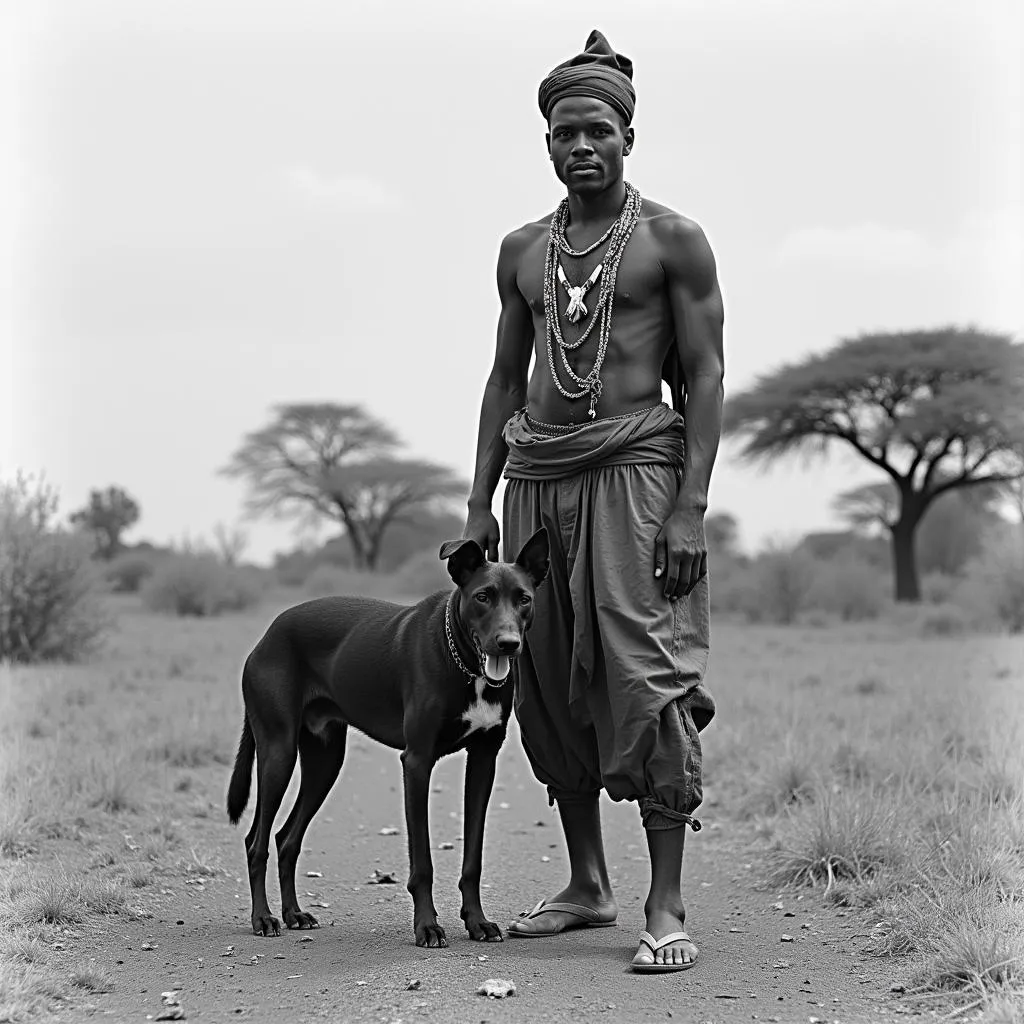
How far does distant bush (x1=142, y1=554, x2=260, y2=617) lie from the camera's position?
2538 centimetres

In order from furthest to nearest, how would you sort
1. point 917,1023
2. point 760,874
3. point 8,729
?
point 8,729 < point 760,874 < point 917,1023

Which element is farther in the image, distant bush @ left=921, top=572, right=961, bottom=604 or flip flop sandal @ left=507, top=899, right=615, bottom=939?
distant bush @ left=921, top=572, right=961, bottom=604

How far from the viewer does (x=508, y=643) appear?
163 inches

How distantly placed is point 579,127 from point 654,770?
2056 mm

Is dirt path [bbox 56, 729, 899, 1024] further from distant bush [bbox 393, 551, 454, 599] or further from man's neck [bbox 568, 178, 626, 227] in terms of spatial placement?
distant bush [bbox 393, 551, 454, 599]

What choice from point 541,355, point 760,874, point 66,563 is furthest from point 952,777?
point 66,563

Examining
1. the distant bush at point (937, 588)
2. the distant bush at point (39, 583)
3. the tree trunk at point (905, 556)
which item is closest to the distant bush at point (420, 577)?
the tree trunk at point (905, 556)

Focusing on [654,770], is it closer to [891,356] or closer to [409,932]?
[409,932]

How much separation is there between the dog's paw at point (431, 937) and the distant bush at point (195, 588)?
70.8 ft

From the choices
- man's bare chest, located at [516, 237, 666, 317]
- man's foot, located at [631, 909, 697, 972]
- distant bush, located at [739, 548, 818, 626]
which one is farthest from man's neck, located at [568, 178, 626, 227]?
distant bush, located at [739, 548, 818, 626]

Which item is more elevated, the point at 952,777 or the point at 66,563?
the point at 66,563

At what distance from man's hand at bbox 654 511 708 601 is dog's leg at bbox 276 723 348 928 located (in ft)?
4.21

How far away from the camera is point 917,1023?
371 centimetres

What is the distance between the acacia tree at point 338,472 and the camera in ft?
132
